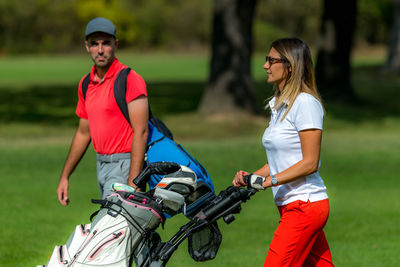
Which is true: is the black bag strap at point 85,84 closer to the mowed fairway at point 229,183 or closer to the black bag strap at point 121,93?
the black bag strap at point 121,93

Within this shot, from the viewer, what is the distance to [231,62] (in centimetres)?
2339

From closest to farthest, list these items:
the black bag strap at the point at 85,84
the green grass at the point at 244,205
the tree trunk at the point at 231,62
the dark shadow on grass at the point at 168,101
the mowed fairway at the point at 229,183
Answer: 1. the black bag strap at the point at 85,84
2. the green grass at the point at 244,205
3. the mowed fairway at the point at 229,183
4. the tree trunk at the point at 231,62
5. the dark shadow on grass at the point at 168,101

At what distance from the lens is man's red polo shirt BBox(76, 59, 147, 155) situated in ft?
18.1

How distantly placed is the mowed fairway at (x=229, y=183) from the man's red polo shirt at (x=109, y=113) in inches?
87.1

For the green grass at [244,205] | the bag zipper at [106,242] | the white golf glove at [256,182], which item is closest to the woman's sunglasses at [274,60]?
the white golf glove at [256,182]

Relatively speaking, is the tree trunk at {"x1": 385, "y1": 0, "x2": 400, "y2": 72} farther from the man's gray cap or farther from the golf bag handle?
the golf bag handle

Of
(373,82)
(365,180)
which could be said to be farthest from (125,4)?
(365,180)

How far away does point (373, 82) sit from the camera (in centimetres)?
4006

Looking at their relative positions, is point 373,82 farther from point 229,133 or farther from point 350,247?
point 350,247

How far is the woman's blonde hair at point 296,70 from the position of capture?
461 cm

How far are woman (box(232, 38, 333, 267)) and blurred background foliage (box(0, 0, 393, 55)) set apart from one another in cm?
7814

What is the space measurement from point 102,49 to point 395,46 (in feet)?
151

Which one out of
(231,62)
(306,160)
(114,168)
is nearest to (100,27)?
(114,168)

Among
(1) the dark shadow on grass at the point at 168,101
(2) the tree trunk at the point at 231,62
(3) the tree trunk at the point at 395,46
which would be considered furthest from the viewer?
(3) the tree trunk at the point at 395,46
